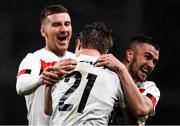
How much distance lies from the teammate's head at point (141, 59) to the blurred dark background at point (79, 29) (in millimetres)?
4172

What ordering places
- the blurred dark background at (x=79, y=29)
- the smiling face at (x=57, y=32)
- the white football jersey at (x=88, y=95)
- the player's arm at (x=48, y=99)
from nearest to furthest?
1. the white football jersey at (x=88, y=95)
2. the player's arm at (x=48, y=99)
3. the smiling face at (x=57, y=32)
4. the blurred dark background at (x=79, y=29)

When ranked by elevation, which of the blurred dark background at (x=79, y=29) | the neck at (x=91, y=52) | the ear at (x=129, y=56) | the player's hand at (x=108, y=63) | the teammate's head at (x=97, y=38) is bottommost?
the blurred dark background at (x=79, y=29)

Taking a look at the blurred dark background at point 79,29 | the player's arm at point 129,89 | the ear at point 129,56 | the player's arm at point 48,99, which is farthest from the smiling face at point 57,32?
the blurred dark background at point 79,29

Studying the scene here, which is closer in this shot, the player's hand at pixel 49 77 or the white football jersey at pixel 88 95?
the white football jersey at pixel 88 95

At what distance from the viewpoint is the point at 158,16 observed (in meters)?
10.5

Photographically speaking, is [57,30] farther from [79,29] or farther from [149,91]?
[79,29]

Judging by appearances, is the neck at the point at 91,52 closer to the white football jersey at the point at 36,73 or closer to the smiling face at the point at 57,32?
the white football jersey at the point at 36,73

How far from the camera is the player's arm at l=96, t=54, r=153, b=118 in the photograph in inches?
178

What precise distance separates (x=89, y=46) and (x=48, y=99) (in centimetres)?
51

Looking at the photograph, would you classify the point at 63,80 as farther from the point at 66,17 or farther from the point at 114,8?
the point at 114,8

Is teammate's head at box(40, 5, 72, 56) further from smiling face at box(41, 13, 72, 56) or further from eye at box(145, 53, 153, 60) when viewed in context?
eye at box(145, 53, 153, 60)

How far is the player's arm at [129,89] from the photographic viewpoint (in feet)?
14.8

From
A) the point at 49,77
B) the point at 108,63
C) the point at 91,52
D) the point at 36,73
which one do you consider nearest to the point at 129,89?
the point at 108,63
